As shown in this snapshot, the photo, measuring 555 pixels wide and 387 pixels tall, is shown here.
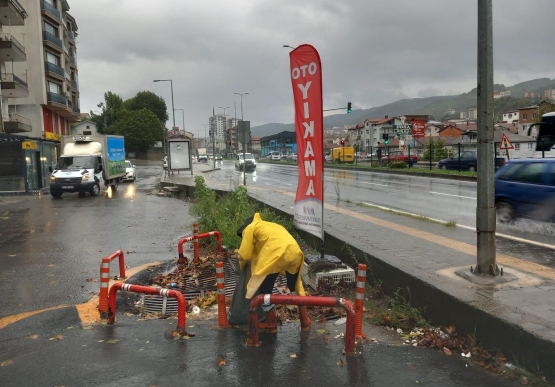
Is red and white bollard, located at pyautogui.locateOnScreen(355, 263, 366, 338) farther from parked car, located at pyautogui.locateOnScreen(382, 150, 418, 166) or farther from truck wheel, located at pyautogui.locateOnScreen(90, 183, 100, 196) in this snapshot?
parked car, located at pyautogui.locateOnScreen(382, 150, 418, 166)

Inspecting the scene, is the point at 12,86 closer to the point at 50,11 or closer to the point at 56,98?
the point at 56,98

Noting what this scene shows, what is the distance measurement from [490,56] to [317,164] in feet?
8.24

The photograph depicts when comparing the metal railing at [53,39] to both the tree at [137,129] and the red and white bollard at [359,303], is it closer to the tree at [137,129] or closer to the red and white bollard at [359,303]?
the tree at [137,129]

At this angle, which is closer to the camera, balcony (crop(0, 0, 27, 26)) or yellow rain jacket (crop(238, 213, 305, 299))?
yellow rain jacket (crop(238, 213, 305, 299))

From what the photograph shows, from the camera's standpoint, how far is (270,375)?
3.81m

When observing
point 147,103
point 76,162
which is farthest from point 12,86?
point 147,103

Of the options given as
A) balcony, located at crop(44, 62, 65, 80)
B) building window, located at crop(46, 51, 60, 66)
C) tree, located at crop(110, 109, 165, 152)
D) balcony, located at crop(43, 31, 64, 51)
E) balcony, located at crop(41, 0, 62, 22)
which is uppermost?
balcony, located at crop(41, 0, 62, 22)

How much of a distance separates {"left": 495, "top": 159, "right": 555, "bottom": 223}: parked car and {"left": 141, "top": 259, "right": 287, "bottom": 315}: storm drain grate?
18.7 feet

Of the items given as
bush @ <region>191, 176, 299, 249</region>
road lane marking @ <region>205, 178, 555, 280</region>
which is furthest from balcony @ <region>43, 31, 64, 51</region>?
road lane marking @ <region>205, 178, 555, 280</region>

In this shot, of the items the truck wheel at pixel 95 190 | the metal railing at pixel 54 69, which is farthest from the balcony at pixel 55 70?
the truck wheel at pixel 95 190

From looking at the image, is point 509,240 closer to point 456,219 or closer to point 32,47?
point 456,219

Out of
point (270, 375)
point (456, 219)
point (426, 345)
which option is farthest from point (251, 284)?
point (456, 219)

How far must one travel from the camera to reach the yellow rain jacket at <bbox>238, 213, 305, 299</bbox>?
4.40 metres

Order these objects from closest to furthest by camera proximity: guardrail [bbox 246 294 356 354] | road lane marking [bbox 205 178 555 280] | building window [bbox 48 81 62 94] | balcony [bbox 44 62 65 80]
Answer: guardrail [bbox 246 294 356 354], road lane marking [bbox 205 178 555 280], balcony [bbox 44 62 65 80], building window [bbox 48 81 62 94]
